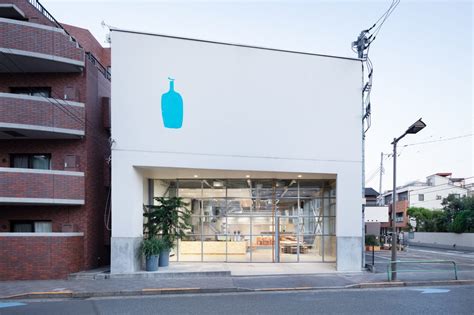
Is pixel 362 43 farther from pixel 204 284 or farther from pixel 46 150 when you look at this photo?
pixel 46 150

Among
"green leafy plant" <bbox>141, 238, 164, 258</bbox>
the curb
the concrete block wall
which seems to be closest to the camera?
the curb

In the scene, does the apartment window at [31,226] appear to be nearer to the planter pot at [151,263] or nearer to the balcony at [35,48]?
the planter pot at [151,263]

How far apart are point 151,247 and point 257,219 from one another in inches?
228

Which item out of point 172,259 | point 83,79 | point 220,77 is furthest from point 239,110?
point 172,259

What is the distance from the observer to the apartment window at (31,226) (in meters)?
15.7

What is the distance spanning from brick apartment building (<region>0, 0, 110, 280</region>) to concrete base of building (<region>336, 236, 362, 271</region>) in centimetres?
1026

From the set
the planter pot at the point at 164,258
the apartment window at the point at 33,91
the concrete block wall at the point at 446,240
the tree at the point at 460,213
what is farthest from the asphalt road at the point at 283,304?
the tree at the point at 460,213

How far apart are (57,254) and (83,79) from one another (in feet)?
22.8

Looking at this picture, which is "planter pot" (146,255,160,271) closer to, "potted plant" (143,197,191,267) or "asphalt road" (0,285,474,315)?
"potted plant" (143,197,191,267)

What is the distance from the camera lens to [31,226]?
1582cm

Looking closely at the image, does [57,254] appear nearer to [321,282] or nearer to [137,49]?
[137,49]

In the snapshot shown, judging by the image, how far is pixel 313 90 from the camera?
1686cm

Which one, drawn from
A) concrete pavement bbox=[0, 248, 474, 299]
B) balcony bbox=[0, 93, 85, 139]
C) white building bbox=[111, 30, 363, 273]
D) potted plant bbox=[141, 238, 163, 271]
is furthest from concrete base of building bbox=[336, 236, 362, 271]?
balcony bbox=[0, 93, 85, 139]

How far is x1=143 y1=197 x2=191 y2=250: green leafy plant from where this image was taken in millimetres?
16641
